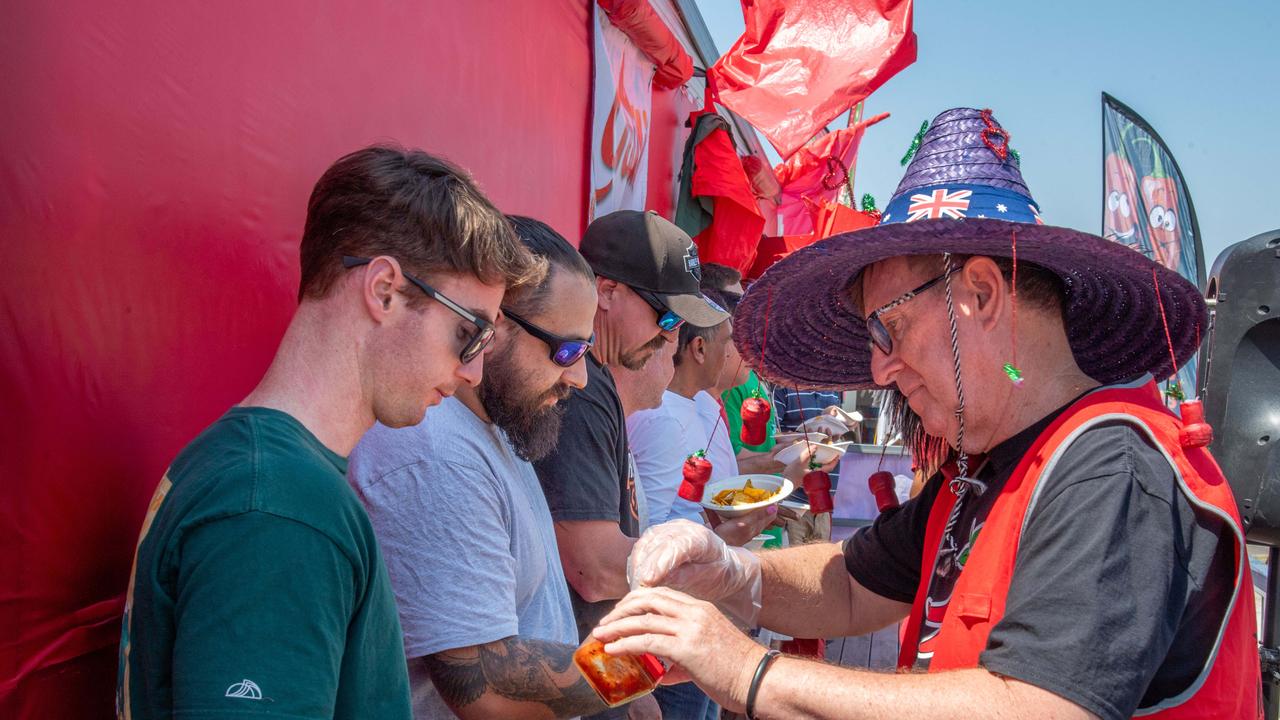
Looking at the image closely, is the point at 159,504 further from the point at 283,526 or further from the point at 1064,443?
the point at 1064,443

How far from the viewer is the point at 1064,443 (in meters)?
1.65

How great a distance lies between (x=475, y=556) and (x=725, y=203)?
505 cm

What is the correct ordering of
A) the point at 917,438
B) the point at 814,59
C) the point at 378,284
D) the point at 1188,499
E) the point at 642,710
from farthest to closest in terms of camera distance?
the point at 814,59
the point at 642,710
the point at 917,438
the point at 378,284
the point at 1188,499

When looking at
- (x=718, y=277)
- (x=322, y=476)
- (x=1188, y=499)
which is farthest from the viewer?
(x=718, y=277)

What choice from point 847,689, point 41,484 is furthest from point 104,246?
point 847,689

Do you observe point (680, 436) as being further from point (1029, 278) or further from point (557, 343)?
point (1029, 278)

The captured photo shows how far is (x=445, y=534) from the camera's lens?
6.14ft

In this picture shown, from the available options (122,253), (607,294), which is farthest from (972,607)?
(607,294)

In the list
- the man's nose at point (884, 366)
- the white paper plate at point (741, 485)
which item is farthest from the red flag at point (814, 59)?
the man's nose at point (884, 366)

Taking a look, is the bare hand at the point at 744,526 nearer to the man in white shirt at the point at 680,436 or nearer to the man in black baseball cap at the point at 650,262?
the man in white shirt at the point at 680,436

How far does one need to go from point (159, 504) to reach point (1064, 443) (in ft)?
5.16

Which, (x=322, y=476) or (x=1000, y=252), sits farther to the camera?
(x=1000, y=252)

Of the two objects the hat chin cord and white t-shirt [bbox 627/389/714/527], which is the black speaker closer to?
the hat chin cord

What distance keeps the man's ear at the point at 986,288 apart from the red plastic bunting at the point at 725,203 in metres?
4.62
